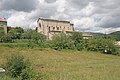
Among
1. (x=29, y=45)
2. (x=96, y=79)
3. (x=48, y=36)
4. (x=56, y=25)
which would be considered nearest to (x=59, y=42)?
(x=29, y=45)

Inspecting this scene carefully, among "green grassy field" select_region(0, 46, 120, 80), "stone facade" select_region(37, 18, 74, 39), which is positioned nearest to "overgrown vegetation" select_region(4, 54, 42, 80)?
"green grassy field" select_region(0, 46, 120, 80)

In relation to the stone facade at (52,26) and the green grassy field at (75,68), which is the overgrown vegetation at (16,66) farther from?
the stone facade at (52,26)

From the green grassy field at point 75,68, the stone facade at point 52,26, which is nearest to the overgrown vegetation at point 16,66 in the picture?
the green grassy field at point 75,68

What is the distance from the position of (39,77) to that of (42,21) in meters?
113

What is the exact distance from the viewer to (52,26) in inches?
5344

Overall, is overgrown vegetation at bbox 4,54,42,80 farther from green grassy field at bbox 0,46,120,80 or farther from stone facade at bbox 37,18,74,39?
stone facade at bbox 37,18,74,39

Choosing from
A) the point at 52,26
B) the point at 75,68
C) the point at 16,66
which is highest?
the point at 52,26

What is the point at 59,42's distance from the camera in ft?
289

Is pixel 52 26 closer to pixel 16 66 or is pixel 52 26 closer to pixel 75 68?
pixel 75 68

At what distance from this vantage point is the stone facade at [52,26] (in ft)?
417

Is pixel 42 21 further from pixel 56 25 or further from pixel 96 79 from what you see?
pixel 96 79

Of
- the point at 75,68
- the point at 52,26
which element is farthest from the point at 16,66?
the point at 52,26

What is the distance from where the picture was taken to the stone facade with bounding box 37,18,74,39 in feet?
417

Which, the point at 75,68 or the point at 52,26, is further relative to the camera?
the point at 52,26
